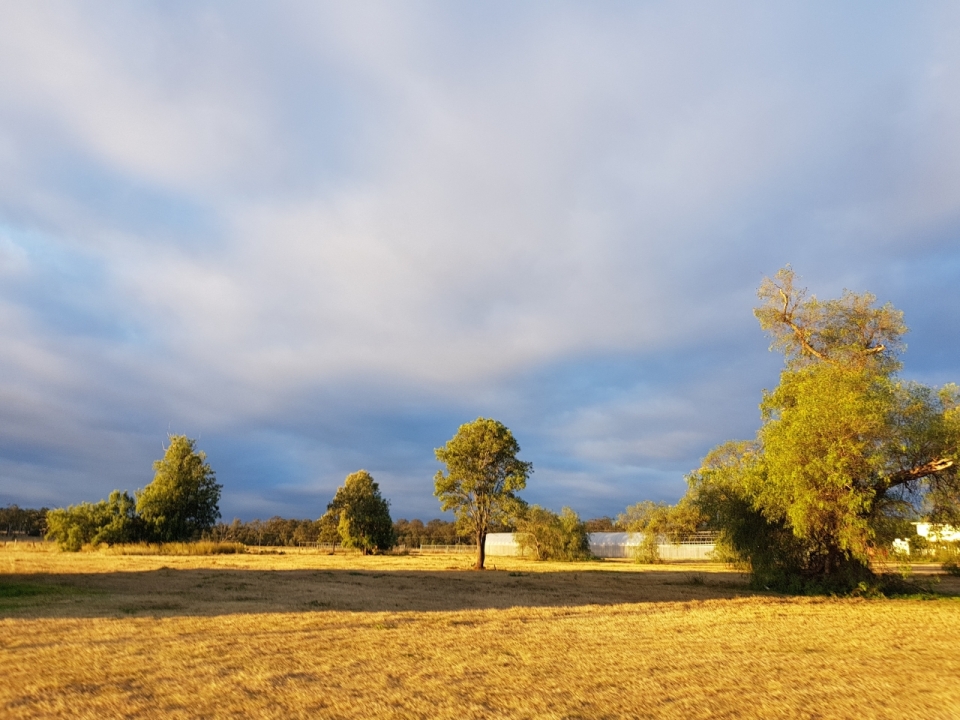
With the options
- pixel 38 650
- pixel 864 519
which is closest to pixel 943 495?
pixel 864 519

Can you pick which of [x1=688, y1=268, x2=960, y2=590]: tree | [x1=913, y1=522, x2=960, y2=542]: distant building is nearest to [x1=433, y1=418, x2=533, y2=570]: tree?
[x1=688, y1=268, x2=960, y2=590]: tree

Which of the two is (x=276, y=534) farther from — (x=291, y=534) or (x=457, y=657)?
(x=457, y=657)

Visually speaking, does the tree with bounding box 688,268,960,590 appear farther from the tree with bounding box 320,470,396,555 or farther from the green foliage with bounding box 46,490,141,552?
the green foliage with bounding box 46,490,141,552

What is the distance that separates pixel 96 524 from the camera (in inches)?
2218

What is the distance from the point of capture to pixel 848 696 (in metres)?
8.12

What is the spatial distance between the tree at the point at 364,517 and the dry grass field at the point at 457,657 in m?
46.6

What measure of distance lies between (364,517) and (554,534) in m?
20.8

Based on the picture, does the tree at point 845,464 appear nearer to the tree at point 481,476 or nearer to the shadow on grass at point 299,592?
the shadow on grass at point 299,592

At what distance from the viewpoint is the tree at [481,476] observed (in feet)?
125

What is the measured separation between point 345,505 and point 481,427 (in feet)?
110

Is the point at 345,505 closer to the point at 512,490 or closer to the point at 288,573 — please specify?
the point at 512,490

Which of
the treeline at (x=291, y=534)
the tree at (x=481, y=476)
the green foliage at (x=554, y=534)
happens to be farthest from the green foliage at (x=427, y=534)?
the tree at (x=481, y=476)

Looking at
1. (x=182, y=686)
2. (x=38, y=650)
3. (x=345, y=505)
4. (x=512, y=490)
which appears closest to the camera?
(x=182, y=686)

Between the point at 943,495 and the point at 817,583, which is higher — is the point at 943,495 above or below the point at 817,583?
above
